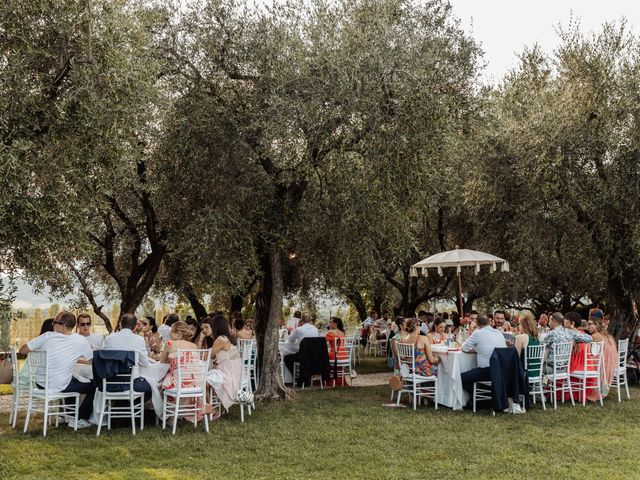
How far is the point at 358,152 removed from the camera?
10.9 metres

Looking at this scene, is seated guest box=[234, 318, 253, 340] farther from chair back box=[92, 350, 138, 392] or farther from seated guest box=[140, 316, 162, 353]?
chair back box=[92, 350, 138, 392]

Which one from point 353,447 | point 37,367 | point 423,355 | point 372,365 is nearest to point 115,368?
point 37,367

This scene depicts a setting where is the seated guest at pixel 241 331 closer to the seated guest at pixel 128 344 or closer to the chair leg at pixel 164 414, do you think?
the seated guest at pixel 128 344

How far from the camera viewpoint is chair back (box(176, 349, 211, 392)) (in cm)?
911

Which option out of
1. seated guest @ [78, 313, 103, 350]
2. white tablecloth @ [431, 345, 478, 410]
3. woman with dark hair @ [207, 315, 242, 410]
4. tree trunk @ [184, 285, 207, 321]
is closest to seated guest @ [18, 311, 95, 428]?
seated guest @ [78, 313, 103, 350]

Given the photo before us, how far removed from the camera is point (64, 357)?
937cm

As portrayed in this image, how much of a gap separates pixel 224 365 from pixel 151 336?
2658mm

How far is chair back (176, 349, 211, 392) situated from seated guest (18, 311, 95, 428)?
1301mm

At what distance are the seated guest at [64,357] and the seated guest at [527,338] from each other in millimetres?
6555

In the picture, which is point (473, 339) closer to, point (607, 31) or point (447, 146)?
point (447, 146)

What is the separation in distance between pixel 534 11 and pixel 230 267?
8448mm

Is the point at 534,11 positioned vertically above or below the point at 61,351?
above

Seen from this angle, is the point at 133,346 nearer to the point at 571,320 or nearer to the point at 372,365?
the point at 571,320

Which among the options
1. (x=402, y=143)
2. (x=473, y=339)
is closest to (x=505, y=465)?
(x=473, y=339)
